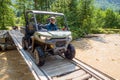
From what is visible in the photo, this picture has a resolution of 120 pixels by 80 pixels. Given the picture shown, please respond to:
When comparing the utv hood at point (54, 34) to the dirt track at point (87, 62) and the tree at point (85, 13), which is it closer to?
the dirt track at point (87, 62)

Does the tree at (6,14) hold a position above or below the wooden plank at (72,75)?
above

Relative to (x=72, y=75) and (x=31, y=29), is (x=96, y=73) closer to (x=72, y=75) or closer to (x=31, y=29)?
(x=72, y=75)

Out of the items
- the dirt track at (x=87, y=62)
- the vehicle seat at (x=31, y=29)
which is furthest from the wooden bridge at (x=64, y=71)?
the vehicle seat at (x=31, y=29)

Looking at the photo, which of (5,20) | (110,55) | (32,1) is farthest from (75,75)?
(5,20)

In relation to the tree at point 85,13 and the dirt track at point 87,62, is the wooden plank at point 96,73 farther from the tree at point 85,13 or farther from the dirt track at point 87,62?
the tree at point 85,13

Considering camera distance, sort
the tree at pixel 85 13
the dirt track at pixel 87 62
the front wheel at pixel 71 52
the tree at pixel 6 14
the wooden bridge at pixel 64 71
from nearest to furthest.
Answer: the wooden bridge at pixel 64 71 < the front wheel at pixel 71 52 < the dirt track at pixel 87 62 < the tree at pixel 85 13 < the tree at pixel 6 14

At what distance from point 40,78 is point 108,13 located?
128 feet

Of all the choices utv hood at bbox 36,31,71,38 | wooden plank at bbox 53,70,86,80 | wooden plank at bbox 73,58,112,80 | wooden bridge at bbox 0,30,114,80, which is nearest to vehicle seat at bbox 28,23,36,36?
utv hood at bbox 36,31,71,38

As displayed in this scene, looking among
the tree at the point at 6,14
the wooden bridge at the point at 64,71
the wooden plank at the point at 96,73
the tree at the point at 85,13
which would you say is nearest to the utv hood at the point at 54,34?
the wooden bridge at the point at 64,71

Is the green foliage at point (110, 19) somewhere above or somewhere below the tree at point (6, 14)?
below

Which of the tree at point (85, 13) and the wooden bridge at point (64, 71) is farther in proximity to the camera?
the tree at point (85, 13)

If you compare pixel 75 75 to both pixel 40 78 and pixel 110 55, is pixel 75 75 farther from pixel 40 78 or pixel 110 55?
pixel 110 55

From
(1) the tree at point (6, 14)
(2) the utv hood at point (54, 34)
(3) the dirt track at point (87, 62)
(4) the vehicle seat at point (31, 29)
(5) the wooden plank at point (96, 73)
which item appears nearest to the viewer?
(5) the wooden plank at point (96, 73)

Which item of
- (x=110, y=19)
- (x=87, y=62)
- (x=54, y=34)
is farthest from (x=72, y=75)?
(x=110, y=19)
